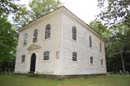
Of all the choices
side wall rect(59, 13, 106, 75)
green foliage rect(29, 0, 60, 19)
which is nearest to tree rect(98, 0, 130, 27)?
side wall rect(59, 13, 106, 75)

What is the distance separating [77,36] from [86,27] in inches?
119

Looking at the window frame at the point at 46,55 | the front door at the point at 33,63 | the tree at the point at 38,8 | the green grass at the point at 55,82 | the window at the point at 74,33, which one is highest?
the tree at the point at 38,8

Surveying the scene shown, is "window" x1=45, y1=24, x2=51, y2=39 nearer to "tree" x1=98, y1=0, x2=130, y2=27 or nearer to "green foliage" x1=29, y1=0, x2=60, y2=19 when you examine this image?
"tree" x1=98, y1=0, x2=130, y2=27

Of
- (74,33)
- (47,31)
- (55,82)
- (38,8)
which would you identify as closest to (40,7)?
(38,8)

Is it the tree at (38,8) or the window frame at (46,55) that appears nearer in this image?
the window frame at (46,55)

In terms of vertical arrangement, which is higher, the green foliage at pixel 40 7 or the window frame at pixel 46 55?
the green foliage at pixel 40 7

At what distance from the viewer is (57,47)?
48.4 feet

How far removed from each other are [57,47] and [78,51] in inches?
130

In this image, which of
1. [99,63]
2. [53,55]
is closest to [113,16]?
[53,55]

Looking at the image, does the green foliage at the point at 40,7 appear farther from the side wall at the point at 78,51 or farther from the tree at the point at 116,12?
the tree at the point at 116,12

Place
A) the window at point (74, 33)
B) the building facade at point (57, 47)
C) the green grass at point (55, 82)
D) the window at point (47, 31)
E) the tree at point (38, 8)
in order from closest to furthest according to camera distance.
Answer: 1. the green grass at point (55, 82)
2. the building facade at point (57, 47)
3. the window at point (47, 31)
4. the window at point (74, 33)
5. the tree at point (38, 8)

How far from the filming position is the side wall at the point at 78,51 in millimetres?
14797

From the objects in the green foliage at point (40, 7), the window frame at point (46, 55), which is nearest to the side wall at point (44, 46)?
the window frame at point (46, 55)

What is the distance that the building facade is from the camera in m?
14.7
